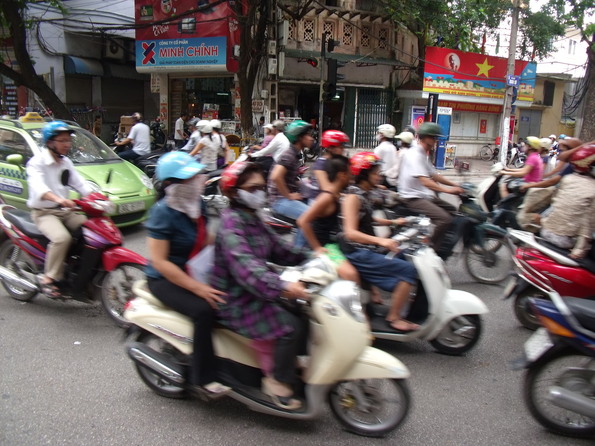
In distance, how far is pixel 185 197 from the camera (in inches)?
117

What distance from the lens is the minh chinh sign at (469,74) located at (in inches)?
754

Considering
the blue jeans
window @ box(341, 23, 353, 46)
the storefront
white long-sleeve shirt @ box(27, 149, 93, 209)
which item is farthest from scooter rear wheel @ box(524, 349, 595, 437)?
window @ box(341, 23, 353, 46)

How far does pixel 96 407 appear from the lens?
10.7ft

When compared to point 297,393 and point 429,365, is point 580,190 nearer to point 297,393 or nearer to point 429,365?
point 429,365

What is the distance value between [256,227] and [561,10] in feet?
62.1

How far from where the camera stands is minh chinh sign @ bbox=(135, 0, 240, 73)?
16562mm

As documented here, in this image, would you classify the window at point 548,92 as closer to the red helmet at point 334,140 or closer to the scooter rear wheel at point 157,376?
the red helmet at point 334,140

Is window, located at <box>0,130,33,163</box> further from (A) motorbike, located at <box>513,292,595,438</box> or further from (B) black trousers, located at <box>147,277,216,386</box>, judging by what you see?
(A) motorbike, located at <box>513,292,595,438</box>

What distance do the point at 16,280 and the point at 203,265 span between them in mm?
2760

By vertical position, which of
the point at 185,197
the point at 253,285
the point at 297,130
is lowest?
the point at 253,285

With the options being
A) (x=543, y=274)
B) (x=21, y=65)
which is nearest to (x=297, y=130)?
(x=543, y=274)

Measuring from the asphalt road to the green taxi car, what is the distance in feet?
9.49

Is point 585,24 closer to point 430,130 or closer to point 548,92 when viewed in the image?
point 548,92

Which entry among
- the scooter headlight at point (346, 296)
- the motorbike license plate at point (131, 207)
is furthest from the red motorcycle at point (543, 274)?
the motorbike license plate at point (131, 207)
